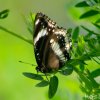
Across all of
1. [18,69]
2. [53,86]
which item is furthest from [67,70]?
[18,69]

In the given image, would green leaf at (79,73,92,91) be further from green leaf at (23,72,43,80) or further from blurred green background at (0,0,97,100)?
blurred green background at (0,0,97,100)

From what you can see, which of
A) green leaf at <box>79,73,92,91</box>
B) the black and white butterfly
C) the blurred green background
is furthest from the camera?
the blurred green background

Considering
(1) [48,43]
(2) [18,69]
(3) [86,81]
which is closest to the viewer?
(3) [86,81]

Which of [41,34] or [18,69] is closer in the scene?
[41,34]

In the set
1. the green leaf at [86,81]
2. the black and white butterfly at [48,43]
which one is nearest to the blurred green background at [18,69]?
the black and white butterfly at [48,43]

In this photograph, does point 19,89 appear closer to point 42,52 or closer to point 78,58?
point 42,52

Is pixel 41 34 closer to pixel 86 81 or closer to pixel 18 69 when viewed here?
pixel 86 81

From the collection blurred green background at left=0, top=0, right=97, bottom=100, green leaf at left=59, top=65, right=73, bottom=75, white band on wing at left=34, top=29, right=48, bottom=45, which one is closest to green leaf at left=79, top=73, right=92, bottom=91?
green leaf at left=59, top=65, right=73, bottom=75

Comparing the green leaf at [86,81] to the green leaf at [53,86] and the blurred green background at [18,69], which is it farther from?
the blurred green background at [18,69]

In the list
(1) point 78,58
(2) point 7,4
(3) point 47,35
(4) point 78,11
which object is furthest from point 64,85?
(2) point 7,4
